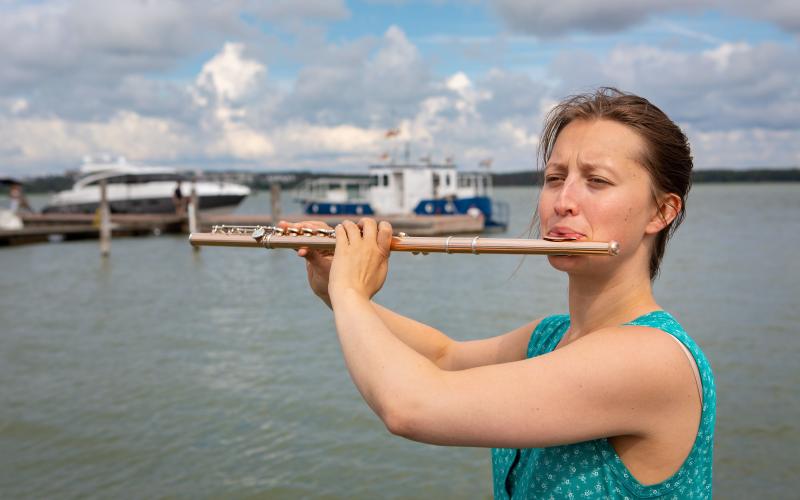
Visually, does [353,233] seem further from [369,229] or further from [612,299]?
[612,299]

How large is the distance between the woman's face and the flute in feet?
0.12

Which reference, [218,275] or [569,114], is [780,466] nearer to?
[569,114]

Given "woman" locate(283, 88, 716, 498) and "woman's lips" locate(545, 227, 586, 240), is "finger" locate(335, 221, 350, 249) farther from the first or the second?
"woman's lips" locate(545, 227, 586, 240)

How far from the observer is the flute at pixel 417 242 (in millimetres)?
1643

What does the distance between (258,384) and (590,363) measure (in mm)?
8668

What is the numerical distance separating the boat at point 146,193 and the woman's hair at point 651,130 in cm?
4200

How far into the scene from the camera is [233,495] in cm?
641

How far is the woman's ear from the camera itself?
1726 mm

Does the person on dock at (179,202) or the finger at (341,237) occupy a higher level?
the finger at (341,237)

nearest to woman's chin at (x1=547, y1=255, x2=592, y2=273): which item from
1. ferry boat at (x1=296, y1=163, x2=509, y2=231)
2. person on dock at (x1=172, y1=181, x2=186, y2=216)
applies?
ferry boat at (x1=296, y1=163, x2=509, y2=231)

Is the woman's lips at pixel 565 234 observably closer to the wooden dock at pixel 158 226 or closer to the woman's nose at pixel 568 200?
the woman's nose at pixel 568 200

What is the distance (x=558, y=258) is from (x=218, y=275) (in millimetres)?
21608

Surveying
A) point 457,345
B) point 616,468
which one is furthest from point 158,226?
point 616,468

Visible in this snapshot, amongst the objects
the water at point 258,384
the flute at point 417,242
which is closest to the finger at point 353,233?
the flute at point 417,242
